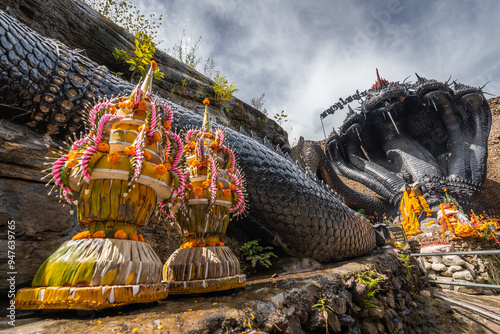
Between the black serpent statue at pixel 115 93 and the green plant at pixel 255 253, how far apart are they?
17cm

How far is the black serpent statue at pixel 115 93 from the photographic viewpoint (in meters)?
1.63

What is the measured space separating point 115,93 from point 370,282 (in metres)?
2.72

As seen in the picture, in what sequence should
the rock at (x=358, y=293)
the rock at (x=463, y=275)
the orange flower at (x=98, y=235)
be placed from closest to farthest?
1. the orange flower at (x=98, y=235)
2. the rock at (x=358, y=293)
3. the rock at (x=463, y=275)

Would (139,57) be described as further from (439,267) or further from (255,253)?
(439,267)

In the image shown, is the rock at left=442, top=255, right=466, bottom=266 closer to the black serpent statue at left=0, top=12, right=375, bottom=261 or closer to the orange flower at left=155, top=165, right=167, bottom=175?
the black serpent statue at left=0, top=12, right=375, bottom=261

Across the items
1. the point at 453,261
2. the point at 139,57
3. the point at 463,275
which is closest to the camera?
the point at 139,57

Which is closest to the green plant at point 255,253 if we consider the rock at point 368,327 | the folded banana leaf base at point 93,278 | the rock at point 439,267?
the rock at point 368,327

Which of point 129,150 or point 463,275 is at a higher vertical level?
Result: point 129,150

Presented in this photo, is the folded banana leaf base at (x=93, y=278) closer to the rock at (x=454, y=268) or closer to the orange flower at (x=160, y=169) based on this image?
the orange flower at (x=160, y=169)

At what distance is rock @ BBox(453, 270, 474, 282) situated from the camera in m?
4.02

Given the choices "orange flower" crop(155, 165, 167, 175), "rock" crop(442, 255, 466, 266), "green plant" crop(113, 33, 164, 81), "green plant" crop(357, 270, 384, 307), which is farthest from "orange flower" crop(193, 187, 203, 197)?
"rock" crop(442, 255, 466, 266)

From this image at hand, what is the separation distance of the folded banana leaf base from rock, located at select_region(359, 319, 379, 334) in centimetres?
139

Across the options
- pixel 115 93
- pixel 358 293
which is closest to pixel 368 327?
pixel 358 293

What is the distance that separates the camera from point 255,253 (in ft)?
8.07
